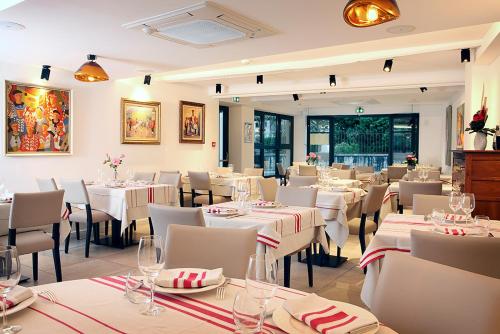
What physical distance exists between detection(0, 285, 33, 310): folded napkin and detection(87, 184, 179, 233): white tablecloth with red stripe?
3.71 metres

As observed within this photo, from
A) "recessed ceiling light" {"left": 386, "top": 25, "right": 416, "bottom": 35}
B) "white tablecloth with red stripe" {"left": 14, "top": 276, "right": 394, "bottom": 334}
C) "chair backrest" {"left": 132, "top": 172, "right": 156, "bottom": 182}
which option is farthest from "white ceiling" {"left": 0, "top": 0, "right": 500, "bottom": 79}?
"white tablecloth with red stripe" {"left": 14, "top": 276, "right": 394, "bottom": 334}

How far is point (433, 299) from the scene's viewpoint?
1.32 metres

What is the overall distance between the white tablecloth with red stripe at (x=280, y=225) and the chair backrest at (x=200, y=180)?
3328mm

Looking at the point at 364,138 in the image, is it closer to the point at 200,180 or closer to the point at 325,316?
the point at 200,180

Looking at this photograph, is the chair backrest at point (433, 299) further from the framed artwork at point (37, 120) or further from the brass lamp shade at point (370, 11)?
the framed artwork at point (37, 120)

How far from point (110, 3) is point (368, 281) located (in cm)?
294

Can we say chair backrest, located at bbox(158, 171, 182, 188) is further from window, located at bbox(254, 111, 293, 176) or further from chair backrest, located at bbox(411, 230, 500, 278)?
window, located at bbox(254, 111, 293, 176)

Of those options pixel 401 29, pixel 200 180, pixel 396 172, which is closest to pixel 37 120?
pixel 200 180

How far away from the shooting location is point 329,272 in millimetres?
4398

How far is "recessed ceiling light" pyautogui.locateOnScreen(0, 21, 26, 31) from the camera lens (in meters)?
4.06

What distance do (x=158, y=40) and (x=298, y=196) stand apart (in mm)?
2337

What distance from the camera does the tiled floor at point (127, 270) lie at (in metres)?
3.87

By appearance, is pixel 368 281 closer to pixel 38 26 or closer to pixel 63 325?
pixel 63 325

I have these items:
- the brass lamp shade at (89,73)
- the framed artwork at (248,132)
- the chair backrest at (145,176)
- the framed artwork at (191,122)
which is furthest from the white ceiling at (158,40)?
the framed artwork at (248,132)
